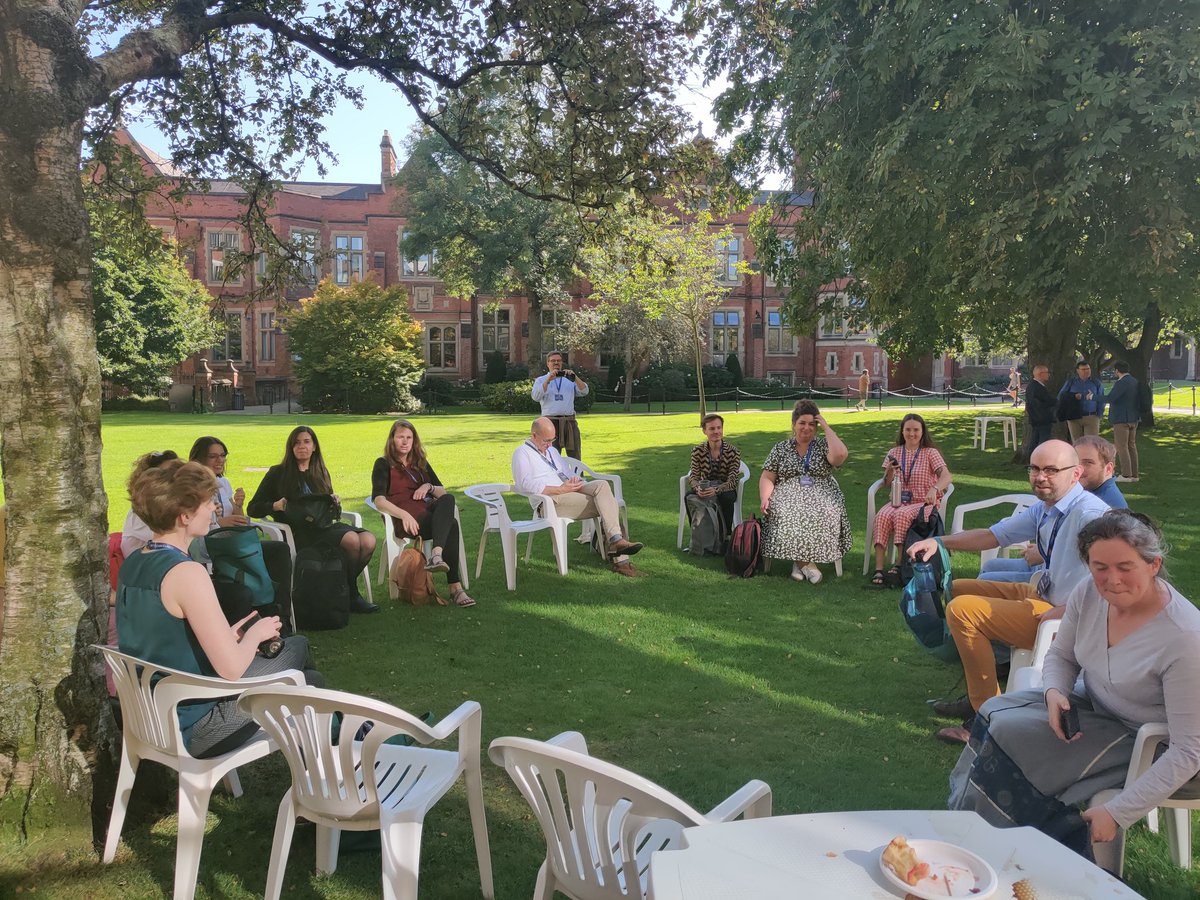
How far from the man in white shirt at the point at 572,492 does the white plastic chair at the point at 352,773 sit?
459 centimetres

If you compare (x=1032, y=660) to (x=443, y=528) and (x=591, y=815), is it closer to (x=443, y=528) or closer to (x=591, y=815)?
(x=591, y=815)

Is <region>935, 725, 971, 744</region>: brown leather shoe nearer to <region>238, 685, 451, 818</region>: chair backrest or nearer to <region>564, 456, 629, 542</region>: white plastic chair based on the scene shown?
<region>238, 685, 451, 818</region>: chair backrest

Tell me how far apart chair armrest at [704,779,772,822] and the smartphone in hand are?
104cm

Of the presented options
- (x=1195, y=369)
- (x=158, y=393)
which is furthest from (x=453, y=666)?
(x=1195, y=369)

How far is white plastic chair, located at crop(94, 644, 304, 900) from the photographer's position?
2668 mm

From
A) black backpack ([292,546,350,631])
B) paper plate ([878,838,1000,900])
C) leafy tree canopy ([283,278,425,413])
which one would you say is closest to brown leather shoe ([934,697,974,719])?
paper plate ([878,838,1000,900])

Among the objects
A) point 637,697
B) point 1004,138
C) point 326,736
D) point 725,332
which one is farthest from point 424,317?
point 326,736

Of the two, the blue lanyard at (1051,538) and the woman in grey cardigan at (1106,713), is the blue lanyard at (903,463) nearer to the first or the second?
the blue lanyard at (1051,538)

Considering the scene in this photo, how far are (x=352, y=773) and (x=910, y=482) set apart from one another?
551cm

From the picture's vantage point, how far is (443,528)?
6.64 meters

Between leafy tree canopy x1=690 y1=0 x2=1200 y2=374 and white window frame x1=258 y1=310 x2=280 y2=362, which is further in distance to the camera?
white window frame x1=258 y1=310 x2=280 y2=362

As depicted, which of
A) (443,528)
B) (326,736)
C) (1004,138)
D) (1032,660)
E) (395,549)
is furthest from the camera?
(1004,138)

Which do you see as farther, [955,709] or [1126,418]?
[1126,418]

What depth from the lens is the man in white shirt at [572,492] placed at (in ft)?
24.1
